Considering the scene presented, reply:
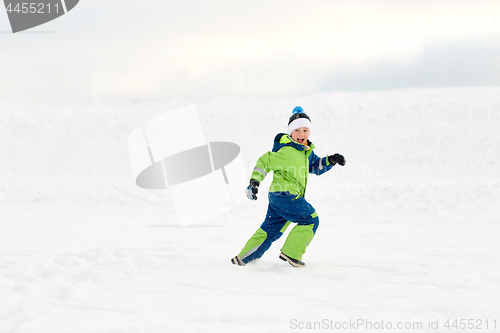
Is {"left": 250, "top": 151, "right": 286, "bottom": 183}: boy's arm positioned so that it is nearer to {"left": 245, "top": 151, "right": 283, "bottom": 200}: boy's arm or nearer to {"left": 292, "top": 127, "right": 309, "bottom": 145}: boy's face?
{"left": 245, "top": 151, "right": 283, "bottom": 200}: boy's arm

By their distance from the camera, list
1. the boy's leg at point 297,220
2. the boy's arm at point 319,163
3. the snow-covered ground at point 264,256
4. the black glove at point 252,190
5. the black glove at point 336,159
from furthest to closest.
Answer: the boy's arm at point 319,163 → the black glove at point 336,159 → the boy's leg at point 297,220 → the black glove at point 252,190 → the snow-covered ground at point 264,256

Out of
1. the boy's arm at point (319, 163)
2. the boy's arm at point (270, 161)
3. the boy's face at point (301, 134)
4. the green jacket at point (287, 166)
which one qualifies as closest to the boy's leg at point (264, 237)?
the green jacket at point (287, 166)

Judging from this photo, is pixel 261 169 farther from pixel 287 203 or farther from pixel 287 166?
pixel 287 203

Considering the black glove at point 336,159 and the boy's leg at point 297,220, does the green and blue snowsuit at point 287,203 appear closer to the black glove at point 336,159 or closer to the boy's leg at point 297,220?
the boy's leg at point 297,220

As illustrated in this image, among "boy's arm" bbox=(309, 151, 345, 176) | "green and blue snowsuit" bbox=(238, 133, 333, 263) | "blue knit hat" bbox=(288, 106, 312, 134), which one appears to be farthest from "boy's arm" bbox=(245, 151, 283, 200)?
"boy's arm" bbox=(309, 151, 345, 176)

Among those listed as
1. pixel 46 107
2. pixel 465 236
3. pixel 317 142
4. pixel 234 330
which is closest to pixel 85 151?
pixel 46 107

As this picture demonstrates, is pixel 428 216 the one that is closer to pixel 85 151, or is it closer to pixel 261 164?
pixel 261 164

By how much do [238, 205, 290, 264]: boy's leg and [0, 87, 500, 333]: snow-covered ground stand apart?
0.44 feet

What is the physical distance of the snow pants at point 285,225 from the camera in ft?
13.4

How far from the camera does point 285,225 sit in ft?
13.9

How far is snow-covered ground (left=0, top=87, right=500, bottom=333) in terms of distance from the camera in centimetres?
264

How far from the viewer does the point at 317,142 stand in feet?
68.6

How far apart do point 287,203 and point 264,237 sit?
42 centimetres

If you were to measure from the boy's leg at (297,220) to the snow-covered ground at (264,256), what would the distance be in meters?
0.19
